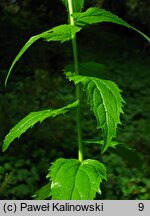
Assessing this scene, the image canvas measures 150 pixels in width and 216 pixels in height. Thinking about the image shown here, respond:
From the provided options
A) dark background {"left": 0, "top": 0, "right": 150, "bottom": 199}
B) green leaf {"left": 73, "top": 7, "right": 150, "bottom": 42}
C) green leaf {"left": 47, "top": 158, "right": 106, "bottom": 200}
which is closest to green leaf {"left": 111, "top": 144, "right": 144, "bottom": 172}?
green leaf {"left": 47, "top": 158, "right": 106, "bottom": 200}

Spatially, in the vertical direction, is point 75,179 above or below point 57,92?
below

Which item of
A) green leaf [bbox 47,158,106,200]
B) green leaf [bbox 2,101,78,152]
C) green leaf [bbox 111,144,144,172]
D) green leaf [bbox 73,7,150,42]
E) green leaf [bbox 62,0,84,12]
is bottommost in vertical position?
green leaf [bbox 47,158,106,200]

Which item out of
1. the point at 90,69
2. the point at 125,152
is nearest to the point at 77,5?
the point at 90,69

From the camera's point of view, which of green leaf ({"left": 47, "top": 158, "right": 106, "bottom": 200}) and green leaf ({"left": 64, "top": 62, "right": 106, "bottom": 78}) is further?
green leaf ({"left": 64, "top": 62, "right": 106, "bottom": 78})

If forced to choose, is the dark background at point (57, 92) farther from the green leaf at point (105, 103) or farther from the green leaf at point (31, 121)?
the green leaf at point (105, 103)

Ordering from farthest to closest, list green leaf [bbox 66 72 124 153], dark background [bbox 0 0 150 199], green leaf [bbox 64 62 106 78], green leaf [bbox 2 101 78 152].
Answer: dark background [bbox 0 0 150 199] → green leaf [bbox 64 62 106 78] → green leaf [bbox 2 101 78 152] → green leaf [bbox 66 72 124 153]

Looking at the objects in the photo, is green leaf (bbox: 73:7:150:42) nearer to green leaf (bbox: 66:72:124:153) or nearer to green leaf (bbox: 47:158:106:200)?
green leaf (bbox: 66:72:124:153)

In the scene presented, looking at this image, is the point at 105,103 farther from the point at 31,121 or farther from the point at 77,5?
the point at 77,5
